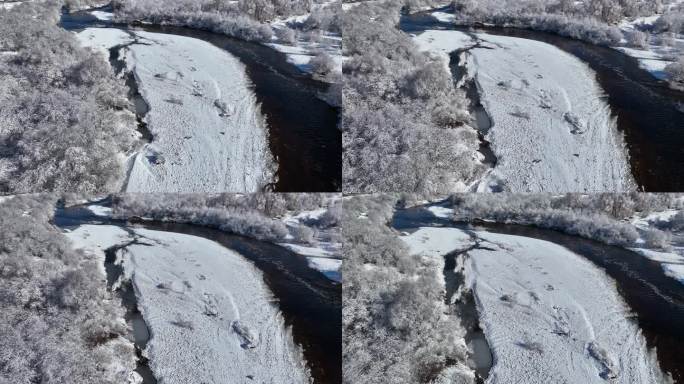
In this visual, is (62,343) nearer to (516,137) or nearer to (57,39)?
(57,39)

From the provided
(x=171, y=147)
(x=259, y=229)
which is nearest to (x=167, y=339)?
(x=259, y=229)

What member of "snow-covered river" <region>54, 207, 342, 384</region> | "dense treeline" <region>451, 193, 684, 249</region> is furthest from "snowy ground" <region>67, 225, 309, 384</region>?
"dense treeline" <region>451, 193, 684, 249</region>

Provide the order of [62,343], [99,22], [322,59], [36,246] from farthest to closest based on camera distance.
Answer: [99,22] → [322,59] → [36,246] → [62,343]

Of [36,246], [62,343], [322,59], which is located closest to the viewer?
[62,343]

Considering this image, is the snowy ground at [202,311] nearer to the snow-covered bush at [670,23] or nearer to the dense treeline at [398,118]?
the dense treeline at [398,118]

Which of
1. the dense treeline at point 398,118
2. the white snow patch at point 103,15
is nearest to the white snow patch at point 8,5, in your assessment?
the white snow patch at point 103,15

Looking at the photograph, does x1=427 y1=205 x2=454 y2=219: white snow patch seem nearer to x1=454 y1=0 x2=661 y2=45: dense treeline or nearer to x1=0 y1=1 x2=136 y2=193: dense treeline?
x1=454 y1=0 x2=661 y2=45: dense treeline

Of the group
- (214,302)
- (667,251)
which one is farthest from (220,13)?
(667,251)
